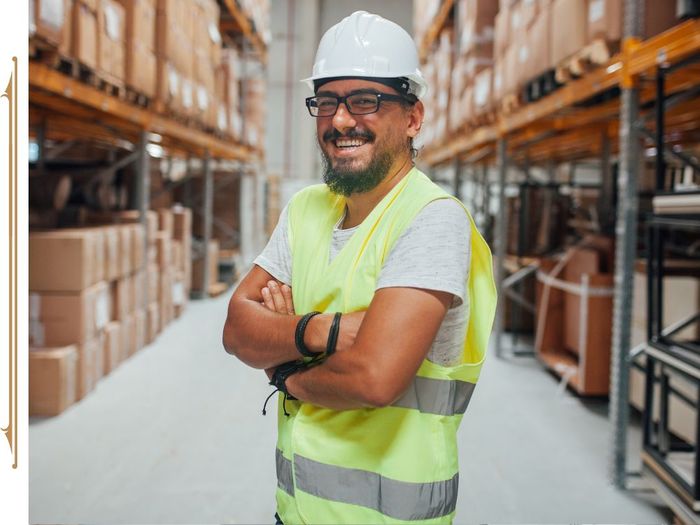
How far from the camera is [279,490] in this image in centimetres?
152

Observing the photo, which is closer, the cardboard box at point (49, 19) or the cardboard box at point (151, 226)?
the cardboard box at point (49, 19)

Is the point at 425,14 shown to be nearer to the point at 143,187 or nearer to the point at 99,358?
the point at 143,187

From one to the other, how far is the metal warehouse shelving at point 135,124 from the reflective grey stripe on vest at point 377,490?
3.49 m

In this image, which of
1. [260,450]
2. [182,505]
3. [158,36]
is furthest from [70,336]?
[158,36]

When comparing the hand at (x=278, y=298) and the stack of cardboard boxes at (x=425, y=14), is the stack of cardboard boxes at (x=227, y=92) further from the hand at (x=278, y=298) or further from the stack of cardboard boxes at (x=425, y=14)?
the hand at (x=278, y=298)

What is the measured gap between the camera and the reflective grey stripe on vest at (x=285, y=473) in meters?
1.46

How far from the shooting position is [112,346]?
552 cm

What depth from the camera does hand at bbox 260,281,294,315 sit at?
1.50m

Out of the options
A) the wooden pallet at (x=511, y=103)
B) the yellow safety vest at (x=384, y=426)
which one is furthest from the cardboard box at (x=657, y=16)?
the yellow safety vest at (x=384, y=426)

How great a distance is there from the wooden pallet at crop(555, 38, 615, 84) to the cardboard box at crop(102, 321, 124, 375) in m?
3.83

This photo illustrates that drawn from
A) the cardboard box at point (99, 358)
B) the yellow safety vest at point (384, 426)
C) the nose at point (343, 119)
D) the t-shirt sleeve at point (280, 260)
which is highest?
the nose at point (343, 119)

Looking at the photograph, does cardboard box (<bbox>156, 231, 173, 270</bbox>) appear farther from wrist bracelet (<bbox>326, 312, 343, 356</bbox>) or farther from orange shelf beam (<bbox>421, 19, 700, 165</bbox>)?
wrist bracelet (<bbox>326, 312, 343, 356</bbox>)

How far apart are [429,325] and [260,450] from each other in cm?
293

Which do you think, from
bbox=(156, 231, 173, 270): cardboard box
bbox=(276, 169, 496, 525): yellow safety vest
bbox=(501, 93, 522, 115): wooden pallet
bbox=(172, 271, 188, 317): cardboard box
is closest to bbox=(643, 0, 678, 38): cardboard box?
bbox=(501, 93, 522, 115): wooden pallet
